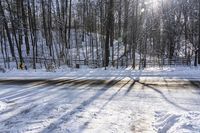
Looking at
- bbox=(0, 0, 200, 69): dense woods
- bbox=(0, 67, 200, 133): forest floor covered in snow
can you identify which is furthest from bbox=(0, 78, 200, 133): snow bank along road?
bbox=(0, 0, 200, 69): dense woods

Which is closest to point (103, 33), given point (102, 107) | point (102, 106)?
point (102, 106)

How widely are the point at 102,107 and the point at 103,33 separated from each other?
74.0 ft

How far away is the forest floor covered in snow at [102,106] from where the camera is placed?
24.5ft

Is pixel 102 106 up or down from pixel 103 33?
down

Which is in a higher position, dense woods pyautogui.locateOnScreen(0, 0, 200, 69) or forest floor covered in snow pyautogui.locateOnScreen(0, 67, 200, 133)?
dense woods pyautogui.locateOnScreen(0, 0, 200, 69)

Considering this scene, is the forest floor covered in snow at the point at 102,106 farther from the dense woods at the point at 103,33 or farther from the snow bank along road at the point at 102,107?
the dense woods at the point at 103,33

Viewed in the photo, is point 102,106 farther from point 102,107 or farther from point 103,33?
point 103,33

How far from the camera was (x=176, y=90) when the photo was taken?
12172 millimetres

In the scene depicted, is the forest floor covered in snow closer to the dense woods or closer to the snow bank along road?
the snow bank along road

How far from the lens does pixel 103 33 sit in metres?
31.4

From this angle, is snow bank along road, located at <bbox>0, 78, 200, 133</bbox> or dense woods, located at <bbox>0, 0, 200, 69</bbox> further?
dense woods, located at <bbox>0, 0, 200, 69</bbox>

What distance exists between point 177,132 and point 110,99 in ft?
14.0

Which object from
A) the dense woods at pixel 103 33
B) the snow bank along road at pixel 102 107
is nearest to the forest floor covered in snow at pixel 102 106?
the snow bank along road at pixel 102 107

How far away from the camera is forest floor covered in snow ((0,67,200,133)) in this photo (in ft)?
24.5
